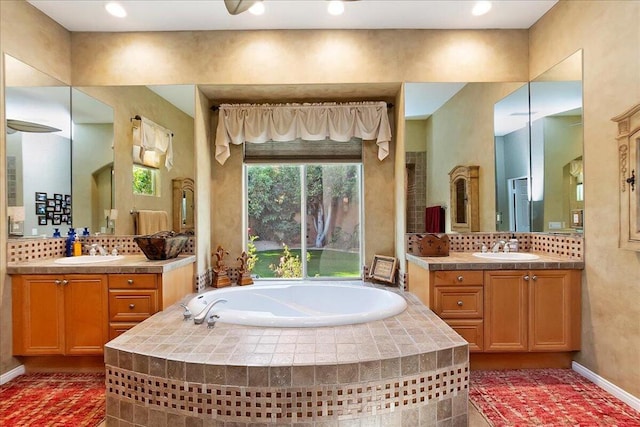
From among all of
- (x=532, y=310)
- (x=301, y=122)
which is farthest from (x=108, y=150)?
(x=532, y=310)

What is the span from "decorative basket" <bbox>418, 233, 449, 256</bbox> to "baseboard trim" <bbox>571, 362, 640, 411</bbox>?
1.26 metres

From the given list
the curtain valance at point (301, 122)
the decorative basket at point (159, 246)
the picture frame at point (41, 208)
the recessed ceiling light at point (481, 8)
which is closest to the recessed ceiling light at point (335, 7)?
the curtain valance at point (301, 122)

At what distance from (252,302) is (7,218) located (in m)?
1.92

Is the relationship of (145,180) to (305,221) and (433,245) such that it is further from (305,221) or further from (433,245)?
(433,245)

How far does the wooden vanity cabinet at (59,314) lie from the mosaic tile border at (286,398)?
108cm

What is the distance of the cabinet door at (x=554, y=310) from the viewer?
2770mm

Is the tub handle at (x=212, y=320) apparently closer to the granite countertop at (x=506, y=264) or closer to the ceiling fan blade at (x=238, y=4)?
the granite countertop at (x=506, y=264)

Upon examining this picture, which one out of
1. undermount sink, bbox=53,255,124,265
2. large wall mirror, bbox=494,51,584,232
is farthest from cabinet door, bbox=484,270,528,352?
undermount sink, bbox=53,255,124,265

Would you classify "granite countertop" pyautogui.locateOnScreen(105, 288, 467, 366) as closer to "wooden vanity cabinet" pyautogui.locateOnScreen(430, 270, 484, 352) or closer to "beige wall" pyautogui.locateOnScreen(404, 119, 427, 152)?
"wooden vanity cabinet" pyautogui.locateOnScreen(430, 270, 484, 352)

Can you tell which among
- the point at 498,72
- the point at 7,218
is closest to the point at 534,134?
the point at 498,72

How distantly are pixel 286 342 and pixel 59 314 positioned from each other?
6.24ft

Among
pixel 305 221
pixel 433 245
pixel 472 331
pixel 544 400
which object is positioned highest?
pixel 305 221

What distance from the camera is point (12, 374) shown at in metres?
2.76

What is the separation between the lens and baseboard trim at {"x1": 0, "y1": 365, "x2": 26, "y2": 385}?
2687 mm
